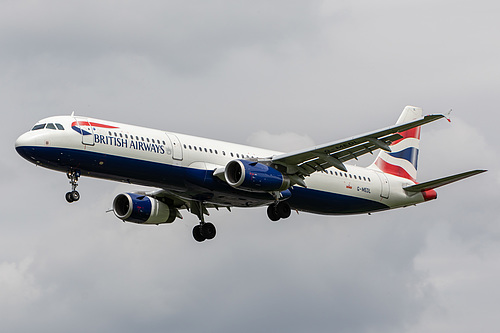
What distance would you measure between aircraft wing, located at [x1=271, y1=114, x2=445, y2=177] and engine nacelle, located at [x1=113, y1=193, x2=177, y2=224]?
8737mm

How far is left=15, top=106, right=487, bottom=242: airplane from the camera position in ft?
145

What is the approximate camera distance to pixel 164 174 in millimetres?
45719

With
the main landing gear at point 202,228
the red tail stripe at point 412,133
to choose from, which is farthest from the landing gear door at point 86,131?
the red tail stripe at point 412,133

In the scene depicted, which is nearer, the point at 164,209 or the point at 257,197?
the point at 257,197

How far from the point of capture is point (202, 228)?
5378 centimetres

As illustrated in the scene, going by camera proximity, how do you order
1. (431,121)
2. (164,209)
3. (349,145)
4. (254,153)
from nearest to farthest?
1. (431,121)
2. (349,145)
3. (254,153)
4. (164,209)

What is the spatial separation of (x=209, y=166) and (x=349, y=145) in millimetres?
7171

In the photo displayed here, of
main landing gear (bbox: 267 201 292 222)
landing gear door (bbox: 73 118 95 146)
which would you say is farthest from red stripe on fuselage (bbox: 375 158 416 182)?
landing gear door (bbox: 73 118 95 146)

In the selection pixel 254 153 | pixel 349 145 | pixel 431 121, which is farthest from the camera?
pixel 254 153

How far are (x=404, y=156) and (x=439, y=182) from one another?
730 cm

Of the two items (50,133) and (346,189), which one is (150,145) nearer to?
(50,133)

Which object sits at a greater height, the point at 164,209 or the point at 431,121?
the point at 164,209

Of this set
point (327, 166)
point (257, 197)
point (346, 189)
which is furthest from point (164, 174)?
point (346, 189)

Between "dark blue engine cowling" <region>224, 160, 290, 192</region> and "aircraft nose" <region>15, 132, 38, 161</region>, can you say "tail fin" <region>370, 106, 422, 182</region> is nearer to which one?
"dark blue engine cowling" <region>224, 160, 290, 192</region>
